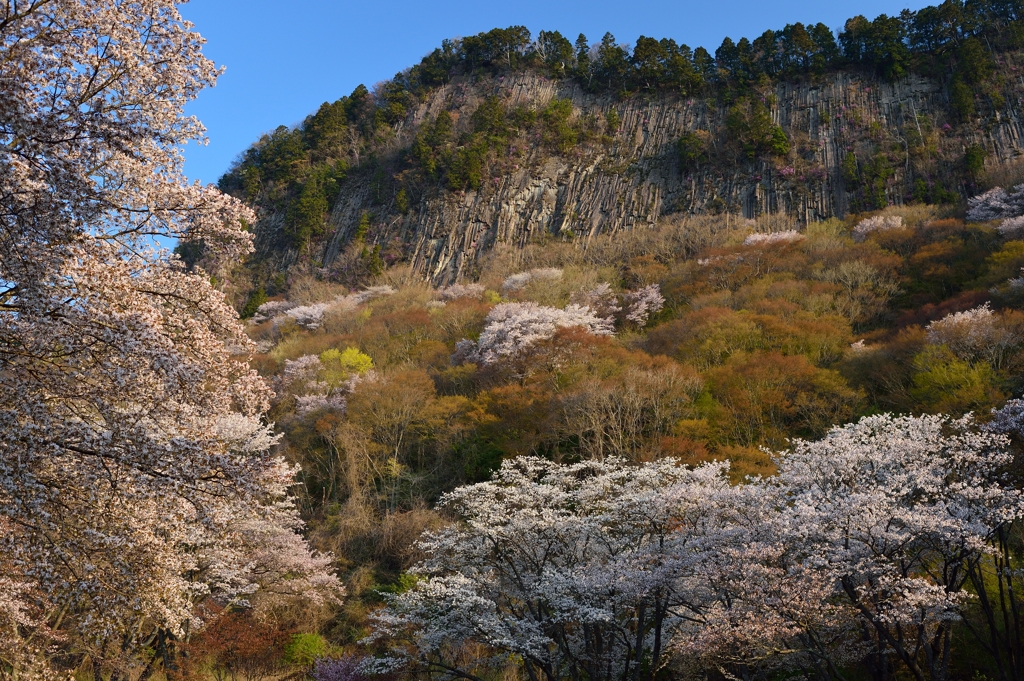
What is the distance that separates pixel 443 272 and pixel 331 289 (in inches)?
355

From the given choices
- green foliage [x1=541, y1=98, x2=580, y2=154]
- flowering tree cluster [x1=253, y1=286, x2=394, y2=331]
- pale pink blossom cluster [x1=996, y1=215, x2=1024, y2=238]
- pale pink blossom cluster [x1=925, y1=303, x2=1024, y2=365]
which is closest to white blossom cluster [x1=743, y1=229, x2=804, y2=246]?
pale pink blossom cluster [x1=996, y1=215, x2=1024, y2=238]

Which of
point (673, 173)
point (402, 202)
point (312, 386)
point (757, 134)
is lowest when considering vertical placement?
point (312, 386)

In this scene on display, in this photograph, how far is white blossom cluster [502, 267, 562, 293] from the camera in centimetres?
4366

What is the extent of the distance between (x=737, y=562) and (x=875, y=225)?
3537cm

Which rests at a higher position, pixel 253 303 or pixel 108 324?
pixel 253 303

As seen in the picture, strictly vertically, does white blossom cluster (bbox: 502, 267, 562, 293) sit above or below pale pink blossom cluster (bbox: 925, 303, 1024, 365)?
above

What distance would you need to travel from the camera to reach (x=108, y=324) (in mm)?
6480

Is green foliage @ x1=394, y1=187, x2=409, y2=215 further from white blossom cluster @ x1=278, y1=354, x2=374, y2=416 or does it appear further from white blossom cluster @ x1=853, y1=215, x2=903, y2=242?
white blossom cluster @ x1=853, y1=215, x2=903, y2=242

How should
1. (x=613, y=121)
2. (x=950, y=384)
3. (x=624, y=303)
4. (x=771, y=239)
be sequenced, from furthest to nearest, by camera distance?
(x=613, y=121) → (x=771, y=239) → (x=624, y=303) → (x=950, y=384)

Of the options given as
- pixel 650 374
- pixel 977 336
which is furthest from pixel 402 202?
pixel 977 336

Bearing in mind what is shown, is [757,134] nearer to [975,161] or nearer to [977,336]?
[975,161]

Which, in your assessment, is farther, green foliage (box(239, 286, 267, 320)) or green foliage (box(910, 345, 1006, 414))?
green foliage (box(239, 286, 267, 320))

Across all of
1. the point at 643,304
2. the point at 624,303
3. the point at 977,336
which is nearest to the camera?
the point at 977,336

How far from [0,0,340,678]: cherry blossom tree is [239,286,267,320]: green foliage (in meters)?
52.0
